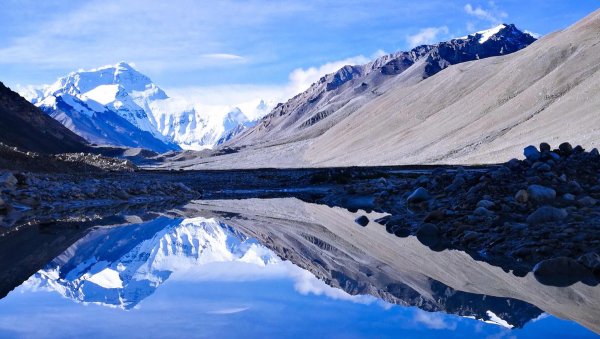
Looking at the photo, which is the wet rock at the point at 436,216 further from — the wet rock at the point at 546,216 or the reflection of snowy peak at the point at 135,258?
the reflection of snowy peak at the point at 135,258

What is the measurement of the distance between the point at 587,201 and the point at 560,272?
4.88m

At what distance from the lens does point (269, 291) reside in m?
8.66

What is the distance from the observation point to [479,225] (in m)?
13.2

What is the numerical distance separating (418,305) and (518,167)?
12.2 meters

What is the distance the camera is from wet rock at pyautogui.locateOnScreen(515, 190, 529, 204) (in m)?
14.3

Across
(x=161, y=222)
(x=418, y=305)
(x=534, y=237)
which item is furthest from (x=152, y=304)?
(x=161, y=222)

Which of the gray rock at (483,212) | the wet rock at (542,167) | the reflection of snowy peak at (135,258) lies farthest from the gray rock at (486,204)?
the reflection of snowy peak at (135,258)

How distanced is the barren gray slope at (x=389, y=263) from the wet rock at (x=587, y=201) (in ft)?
11.3

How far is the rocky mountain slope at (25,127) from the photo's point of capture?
9812 centimetres

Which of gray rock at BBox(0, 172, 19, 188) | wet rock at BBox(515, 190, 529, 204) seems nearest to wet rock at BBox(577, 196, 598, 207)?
wet rock at BBox(515, 190, 529, 204)

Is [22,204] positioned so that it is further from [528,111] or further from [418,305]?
[528,111]

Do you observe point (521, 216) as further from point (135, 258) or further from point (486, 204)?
point (135, 258)

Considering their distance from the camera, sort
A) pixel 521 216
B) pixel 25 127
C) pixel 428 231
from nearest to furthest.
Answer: pixel 521 216 → pixel 428 231 → pixel 25 127

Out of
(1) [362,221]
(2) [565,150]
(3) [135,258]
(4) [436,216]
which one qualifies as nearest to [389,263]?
(4) [436,216]
